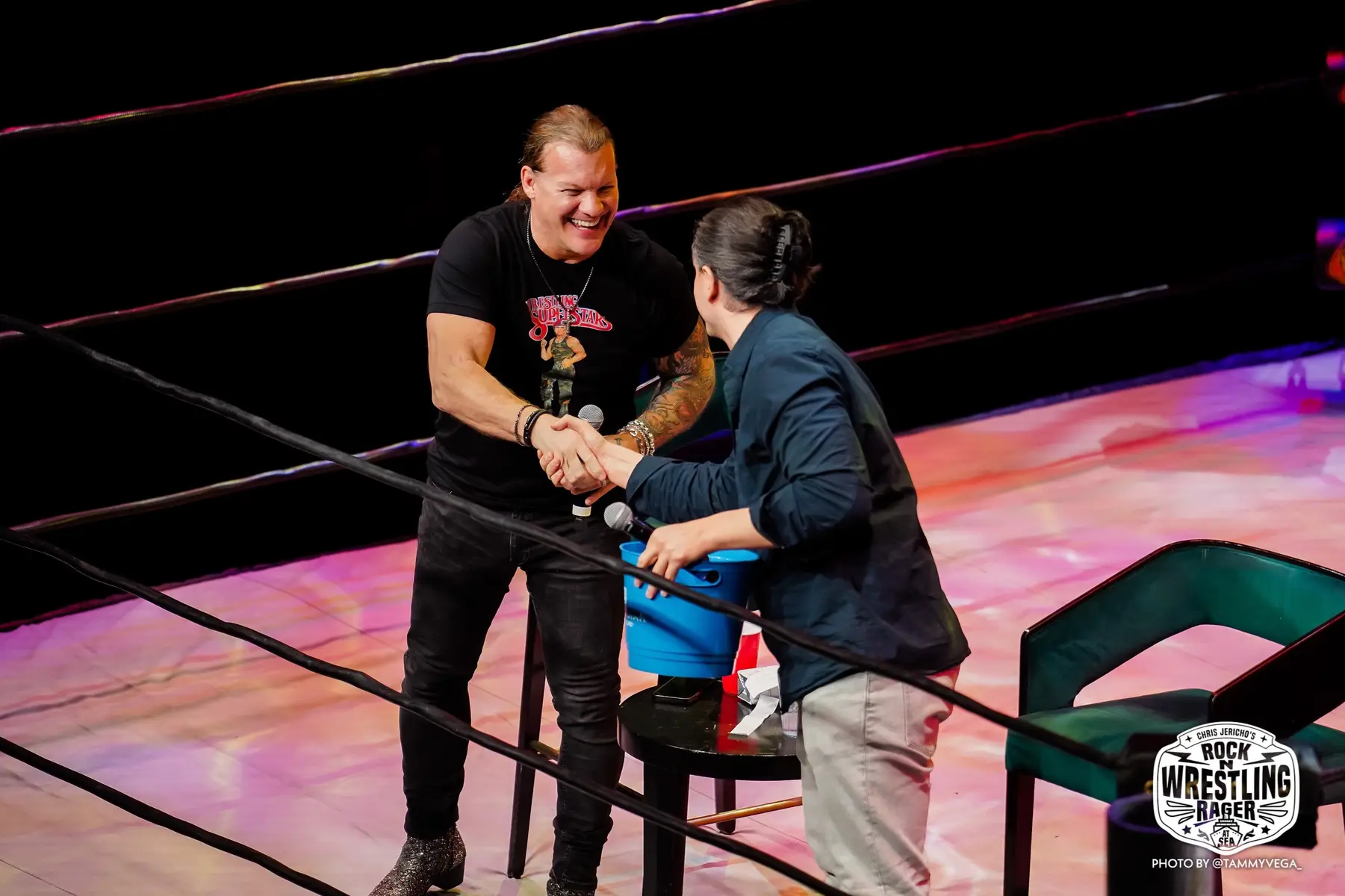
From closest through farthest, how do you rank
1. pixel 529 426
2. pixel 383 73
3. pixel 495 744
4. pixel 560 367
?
1. pixel 495 744
2. pixel 529 426
3. pixel 560 367
4. pixel 383 73

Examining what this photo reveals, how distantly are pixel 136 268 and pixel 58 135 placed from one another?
0.38 m

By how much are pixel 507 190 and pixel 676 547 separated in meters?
2.43

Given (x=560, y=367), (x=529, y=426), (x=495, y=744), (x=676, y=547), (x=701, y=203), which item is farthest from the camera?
(x=701, y=203)

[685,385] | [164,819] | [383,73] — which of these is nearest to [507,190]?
[383,73]

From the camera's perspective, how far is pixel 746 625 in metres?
3.10

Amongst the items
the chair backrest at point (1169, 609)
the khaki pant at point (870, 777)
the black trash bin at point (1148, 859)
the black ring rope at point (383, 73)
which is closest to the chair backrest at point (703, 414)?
the chair backrest at point (1169, 609)

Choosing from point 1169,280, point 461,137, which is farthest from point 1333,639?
point 1169,280

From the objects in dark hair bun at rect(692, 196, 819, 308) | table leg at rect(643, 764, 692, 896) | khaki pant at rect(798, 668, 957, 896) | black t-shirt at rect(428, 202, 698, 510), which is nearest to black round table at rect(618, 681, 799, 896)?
table leg at rect(643, 764, 692, 896)

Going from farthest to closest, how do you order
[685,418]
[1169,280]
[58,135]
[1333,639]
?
[1169,280]
[58,135]
[685,418]
[1333,639]

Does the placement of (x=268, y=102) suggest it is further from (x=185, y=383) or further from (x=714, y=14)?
(x=714, y=14)

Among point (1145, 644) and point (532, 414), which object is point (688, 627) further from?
point (1145, 644)

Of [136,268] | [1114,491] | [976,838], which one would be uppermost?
[136,268]

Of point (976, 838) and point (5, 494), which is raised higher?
point (5, 494)

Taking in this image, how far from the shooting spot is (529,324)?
9.73 feet
